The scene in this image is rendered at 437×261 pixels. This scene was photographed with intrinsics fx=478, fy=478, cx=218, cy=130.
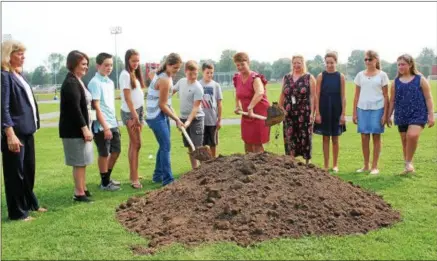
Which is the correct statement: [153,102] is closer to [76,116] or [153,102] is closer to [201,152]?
[201,152]

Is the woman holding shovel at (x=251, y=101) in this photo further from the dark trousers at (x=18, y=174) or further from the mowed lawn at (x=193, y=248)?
the dark trousers at (x=18, y=174)

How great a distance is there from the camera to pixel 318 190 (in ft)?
17.0

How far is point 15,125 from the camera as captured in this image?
16.7 ft

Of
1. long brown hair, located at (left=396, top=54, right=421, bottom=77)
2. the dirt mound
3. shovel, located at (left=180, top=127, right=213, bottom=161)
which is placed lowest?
the dirt mound

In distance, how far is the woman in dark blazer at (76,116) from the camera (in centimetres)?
558

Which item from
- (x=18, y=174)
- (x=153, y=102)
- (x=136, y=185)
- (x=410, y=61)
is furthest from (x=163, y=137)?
(x=410, y=61)

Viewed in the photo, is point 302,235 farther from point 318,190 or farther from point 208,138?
point 208,138

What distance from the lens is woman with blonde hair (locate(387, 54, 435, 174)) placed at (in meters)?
7.12

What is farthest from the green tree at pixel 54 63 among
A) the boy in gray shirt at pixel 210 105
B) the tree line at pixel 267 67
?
the boy in gray shirt at pixel 210 105

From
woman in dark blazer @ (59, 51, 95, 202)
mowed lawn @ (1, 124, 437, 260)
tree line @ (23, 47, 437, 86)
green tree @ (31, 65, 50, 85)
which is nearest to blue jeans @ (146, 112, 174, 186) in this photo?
mowed lawn @ (1, 124, 437, 260)

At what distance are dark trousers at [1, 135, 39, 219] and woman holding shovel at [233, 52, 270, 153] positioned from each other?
→ 111 inches

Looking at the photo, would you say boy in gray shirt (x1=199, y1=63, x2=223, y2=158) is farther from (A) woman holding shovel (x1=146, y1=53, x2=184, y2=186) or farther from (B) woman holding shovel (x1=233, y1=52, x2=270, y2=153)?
(A) woman holding shovel (x1=146, y1=53, x2=184, y2=186)

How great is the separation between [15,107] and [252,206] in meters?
2.72

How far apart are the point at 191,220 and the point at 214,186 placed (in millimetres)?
659
